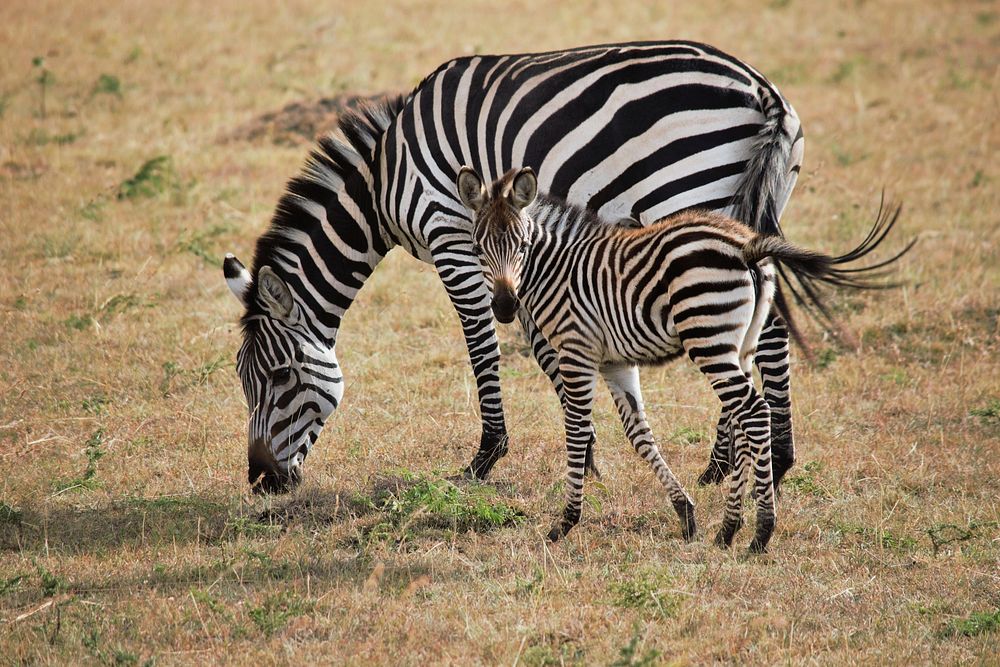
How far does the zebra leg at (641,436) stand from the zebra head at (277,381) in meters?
2.09

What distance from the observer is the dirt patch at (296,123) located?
15.4m

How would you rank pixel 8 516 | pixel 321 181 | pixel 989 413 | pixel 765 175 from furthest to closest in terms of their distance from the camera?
1. pixel 989 413
2. pixel 321 181
3. pixel 8 516
4. pixel 765 175

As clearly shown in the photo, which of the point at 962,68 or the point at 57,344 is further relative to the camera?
the point at 962,68

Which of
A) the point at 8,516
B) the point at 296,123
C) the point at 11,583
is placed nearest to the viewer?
the point at 11,583

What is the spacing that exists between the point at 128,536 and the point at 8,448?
1.95 metres

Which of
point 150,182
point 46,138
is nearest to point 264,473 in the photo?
point 150,182

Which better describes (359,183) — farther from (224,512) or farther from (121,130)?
(121,130)

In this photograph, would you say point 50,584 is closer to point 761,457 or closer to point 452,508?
point 452,508

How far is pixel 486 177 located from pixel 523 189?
1336 millimetres

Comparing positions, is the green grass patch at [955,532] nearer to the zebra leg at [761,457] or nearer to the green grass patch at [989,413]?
the zebra leg at [761,457]

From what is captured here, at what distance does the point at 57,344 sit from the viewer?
10.0 m

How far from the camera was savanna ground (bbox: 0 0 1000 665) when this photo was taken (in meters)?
5.48

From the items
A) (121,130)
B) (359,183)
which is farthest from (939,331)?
(121,130)

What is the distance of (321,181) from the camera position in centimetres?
798
